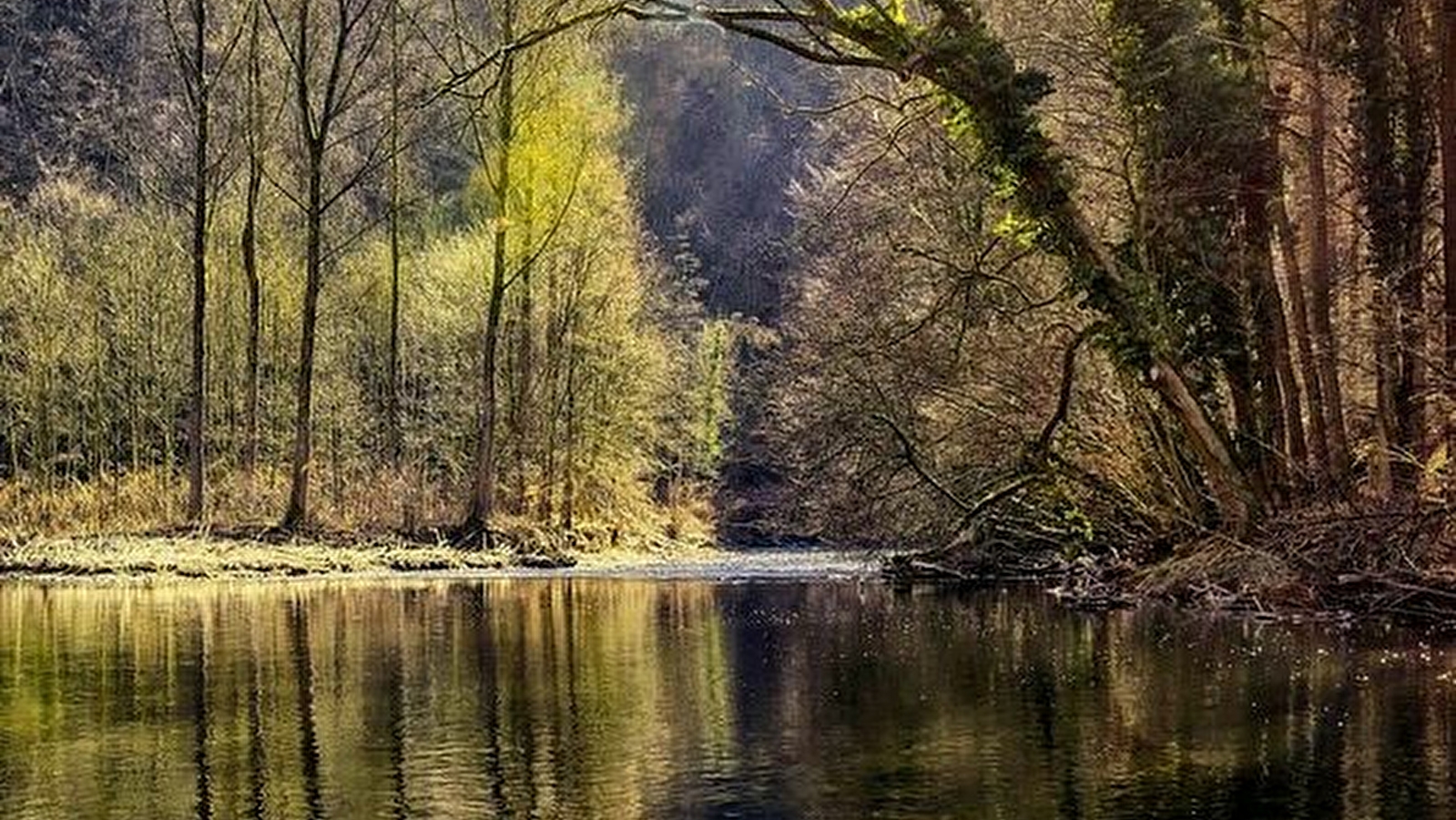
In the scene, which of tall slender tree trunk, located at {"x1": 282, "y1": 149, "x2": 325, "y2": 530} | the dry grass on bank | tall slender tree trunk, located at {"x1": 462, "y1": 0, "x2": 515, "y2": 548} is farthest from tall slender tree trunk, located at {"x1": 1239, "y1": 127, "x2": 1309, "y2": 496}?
tall slender tree trunk, located at {"x1": 282, "y1": 149, "x2": 325, "y2": 530}

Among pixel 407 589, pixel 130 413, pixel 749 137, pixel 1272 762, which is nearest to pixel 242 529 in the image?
pixel 407 589

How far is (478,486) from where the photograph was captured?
115 ft

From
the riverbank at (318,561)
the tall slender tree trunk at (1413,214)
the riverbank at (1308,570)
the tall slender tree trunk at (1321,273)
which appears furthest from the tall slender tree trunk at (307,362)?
the tall slender tree trunk at (1413,214)

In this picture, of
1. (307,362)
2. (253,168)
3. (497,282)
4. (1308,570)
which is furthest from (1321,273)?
(253,168)

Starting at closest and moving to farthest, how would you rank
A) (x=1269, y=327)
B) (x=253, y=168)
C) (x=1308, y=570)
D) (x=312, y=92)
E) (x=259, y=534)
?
(x=1308, y=570), (x=1269, y=327), (x=259, y=534), (x=253, y=168), (x=312, y=92)

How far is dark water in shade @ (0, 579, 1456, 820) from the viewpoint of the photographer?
7887 mm

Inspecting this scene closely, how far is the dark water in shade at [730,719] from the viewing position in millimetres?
7887

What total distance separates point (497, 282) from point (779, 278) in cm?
4119

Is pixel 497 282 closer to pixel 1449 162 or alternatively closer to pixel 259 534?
pixel 259 534

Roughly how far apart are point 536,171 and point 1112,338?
19729mm

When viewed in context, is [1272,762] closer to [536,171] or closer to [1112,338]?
[1112,338]

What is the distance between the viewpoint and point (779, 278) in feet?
253

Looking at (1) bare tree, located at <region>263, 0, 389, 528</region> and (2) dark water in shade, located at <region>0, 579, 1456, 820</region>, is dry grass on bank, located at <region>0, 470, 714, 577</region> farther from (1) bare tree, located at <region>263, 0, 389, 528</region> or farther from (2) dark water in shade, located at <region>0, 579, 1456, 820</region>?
(2) dark water in shade, located at <region>0, 579, 1456, 820</region>

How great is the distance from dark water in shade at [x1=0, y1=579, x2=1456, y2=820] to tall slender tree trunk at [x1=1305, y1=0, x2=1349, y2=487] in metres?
3.63
